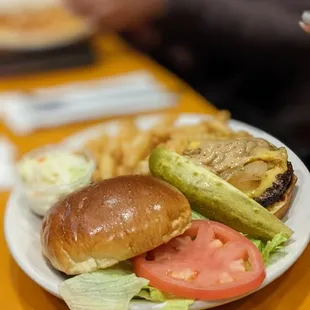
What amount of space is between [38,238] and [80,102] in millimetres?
1144

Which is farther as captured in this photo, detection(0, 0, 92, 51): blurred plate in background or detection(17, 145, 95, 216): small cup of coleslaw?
detection(0, 0, 92, 51): blurred plate in background

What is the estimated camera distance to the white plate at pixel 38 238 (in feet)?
4.41

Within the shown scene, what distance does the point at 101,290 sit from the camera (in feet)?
4.29

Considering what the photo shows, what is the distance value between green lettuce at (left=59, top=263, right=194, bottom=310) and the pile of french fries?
0.41m

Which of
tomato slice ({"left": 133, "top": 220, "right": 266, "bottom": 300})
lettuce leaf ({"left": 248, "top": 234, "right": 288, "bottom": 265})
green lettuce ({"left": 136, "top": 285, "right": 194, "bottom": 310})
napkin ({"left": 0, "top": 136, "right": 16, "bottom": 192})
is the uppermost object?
lettuce leaf ({"left": 248, "top": 234, "right": 288, "bottom": 265})

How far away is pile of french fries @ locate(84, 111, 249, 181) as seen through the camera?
1760 millimetres

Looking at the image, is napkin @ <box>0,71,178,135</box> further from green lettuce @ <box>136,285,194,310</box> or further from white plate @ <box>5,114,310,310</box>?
green lettuce @ <box>136,285,194,310</box>

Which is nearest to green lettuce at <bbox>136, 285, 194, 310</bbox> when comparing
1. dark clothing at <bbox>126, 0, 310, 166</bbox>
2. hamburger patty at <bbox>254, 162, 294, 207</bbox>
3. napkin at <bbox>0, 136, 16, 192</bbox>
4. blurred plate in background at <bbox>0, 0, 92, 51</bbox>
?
hamburger patty at <bbox>254, 162, 294, 207</bbox>

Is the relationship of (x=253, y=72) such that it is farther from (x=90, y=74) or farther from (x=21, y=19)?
(x=21, y=19)

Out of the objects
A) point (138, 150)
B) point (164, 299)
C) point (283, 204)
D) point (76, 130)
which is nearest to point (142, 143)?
point (138, 150)

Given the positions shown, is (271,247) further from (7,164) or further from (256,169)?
(7,164)

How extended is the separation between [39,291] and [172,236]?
1.52 ft

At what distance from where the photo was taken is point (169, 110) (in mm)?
2646

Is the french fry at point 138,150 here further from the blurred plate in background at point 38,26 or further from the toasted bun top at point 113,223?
the blurred plate in background at point 38,26
